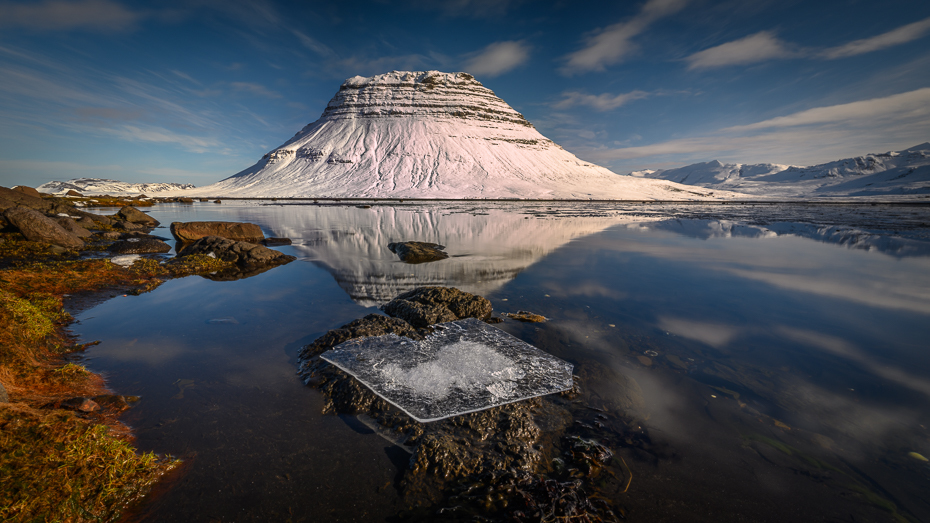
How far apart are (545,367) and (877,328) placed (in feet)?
20.5

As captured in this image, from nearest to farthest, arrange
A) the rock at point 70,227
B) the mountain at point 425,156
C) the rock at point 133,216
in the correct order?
the rock at point 70,227
the rock at point 133,216
the mountain at point 425,156

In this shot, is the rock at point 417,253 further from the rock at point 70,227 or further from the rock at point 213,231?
the rock at point 70,227

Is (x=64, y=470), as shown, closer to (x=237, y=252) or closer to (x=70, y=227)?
(x=237, y=252)

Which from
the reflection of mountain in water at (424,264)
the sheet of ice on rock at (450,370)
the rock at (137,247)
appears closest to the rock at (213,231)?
the rock at (137,247)

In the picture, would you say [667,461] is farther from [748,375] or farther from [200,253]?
[200,253]

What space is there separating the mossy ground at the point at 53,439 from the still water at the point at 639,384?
0.22 meters

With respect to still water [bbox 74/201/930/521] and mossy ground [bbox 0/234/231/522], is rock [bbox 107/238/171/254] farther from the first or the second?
mossy ground [bbox 0/234/231/522]

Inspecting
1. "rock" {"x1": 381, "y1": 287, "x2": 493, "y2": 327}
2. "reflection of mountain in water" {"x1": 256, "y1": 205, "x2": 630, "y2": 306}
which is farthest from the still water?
"rock" {"x1": 381, "y1": 287, "x2": 493, "y2": 327}

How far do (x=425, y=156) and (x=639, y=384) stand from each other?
111202 millimetres

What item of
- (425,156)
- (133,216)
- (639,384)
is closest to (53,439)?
(639,384)

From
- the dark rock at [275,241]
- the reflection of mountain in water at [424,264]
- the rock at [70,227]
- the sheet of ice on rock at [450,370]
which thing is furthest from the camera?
the dark rock at [275,241]

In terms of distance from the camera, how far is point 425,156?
108m

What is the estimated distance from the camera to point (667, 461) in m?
2.75

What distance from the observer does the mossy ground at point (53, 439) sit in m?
2.00
